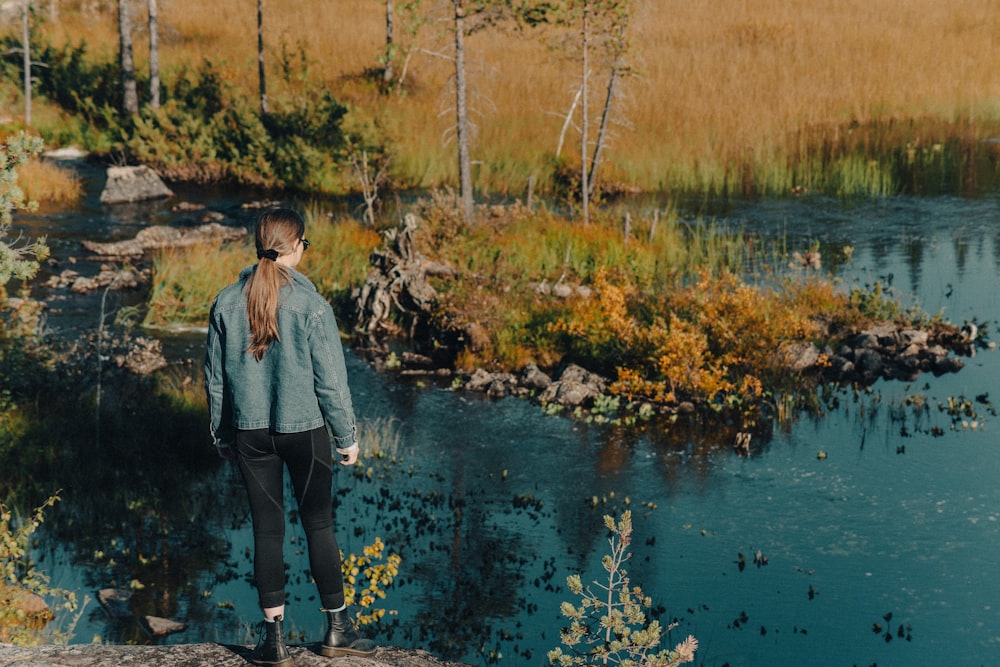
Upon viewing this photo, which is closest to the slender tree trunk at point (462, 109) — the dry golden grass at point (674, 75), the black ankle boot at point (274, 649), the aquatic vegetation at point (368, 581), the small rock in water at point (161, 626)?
the dry golden grass at point (674, 75)

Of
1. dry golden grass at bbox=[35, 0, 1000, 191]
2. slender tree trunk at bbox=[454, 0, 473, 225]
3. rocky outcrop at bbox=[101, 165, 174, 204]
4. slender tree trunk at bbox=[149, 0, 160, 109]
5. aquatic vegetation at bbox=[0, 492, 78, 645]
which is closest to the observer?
aquatic vegetation at bbox=[0, 492, 78, 645]

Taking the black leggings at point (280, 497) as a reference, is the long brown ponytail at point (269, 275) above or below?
above

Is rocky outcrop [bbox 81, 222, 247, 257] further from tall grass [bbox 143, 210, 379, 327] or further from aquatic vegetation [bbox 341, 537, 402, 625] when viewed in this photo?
aquatic vegetation [bbox 341, 537, 402, 625]

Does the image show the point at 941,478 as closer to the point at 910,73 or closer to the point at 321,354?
the point at 321,354

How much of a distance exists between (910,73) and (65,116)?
26.1 metres

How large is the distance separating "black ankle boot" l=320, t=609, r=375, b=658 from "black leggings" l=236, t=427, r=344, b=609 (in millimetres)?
95

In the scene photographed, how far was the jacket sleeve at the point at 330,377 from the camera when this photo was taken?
16.6 ft

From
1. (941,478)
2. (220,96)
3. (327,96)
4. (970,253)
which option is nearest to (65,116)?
(220,96)

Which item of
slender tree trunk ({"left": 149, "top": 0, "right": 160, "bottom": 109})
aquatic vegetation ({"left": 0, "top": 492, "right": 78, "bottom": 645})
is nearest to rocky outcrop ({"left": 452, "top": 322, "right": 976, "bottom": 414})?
aquatic vegetation ({"left": 0, "top": 492, "right": 78, "bottom": 645})

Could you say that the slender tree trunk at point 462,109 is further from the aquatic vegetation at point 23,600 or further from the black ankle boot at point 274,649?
the black ankle boot at point 274,649

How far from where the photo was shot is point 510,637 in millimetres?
7449

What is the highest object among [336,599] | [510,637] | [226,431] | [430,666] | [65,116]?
[65,116]

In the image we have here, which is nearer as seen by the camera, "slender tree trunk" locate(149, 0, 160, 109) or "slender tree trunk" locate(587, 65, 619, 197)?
"slender tree trunk" locate(587, 65, 619, 197)

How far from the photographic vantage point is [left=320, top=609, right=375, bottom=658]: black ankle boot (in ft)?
17.7
